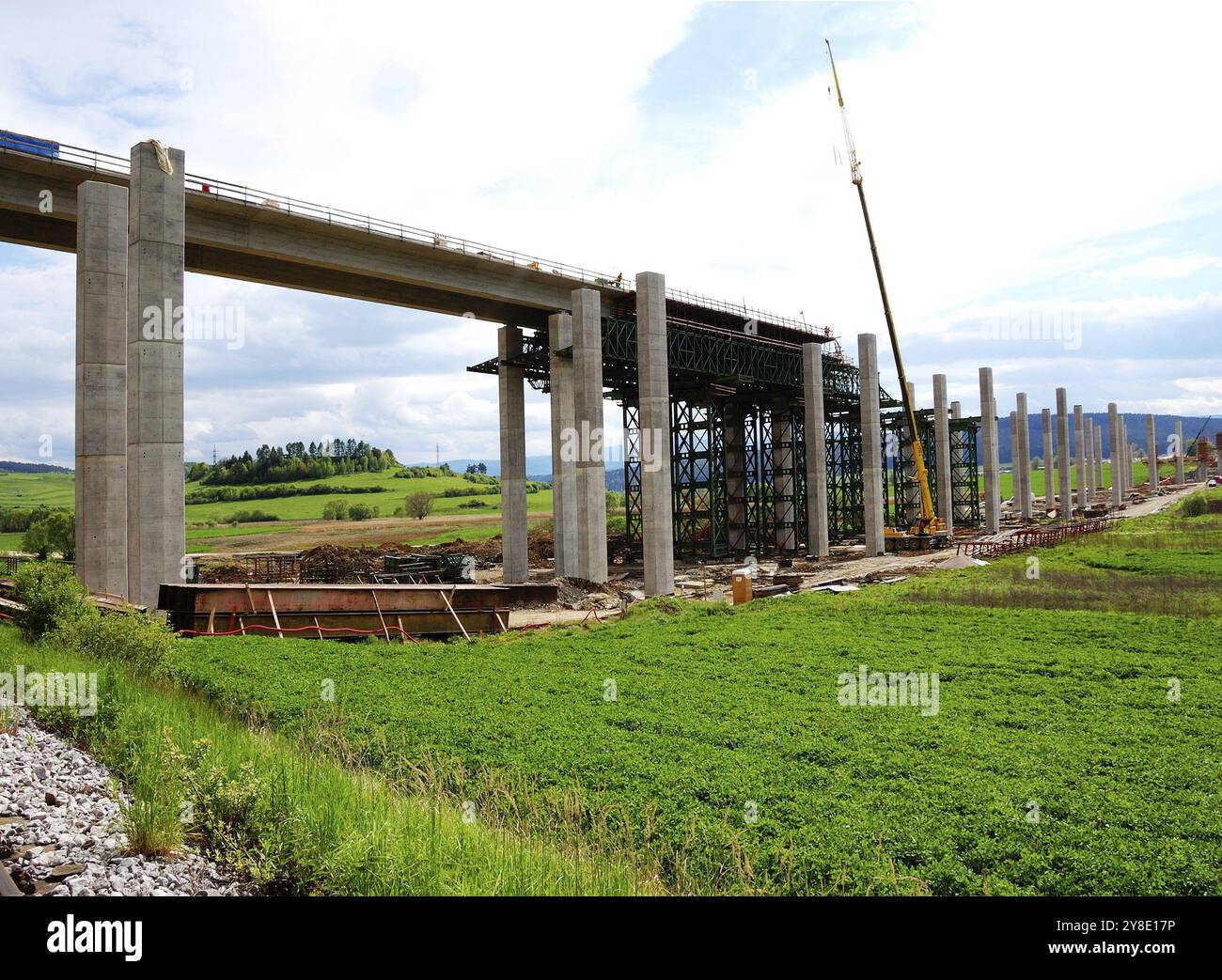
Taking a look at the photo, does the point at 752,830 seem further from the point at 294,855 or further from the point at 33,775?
the point at 33,775

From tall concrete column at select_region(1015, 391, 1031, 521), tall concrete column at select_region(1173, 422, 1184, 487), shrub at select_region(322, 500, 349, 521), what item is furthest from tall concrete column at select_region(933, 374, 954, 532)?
tall concrete column at select_region(1173, 422, 1184, 487)

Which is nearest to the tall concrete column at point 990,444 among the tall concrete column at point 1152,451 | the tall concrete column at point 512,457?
the tall concrete column at point 512,457

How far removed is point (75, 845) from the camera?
6.36 metres

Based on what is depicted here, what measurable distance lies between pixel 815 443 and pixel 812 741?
38641 mm

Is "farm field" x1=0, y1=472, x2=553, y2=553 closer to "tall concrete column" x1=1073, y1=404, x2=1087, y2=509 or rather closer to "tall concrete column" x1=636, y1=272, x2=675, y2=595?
"tall concrete column" x1=636, y1=272, x2=675, y2=595

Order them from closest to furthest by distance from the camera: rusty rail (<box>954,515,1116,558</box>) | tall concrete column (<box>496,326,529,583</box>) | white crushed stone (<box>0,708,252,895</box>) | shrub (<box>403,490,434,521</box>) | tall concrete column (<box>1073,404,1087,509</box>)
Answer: white crushed stone (<box>0,708,252,895</box>) → tall concrete column (<box>496,326,529,583</box>) → rusty rail (<box>954,515,1116,558</box>) → tall concrete column (<box>1073,404,1087,509</box>) → shrub (<box>403,490,434,521</box>)

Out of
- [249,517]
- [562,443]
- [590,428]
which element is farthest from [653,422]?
[249,517]

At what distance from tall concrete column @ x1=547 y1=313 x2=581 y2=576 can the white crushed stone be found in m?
29.0

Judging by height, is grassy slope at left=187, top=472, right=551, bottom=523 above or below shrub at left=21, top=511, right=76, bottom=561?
above

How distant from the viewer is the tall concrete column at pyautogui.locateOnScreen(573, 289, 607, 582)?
110ft

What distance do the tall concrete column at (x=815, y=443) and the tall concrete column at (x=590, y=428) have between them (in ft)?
59.0

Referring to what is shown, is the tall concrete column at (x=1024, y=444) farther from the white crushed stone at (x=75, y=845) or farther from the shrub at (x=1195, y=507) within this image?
the white crushed stone at (x=75, y=845)

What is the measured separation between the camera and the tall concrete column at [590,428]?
33469 millimetres

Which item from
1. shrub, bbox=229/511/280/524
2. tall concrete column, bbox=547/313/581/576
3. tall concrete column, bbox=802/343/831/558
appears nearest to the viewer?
tall concrete column, bbox=547/313/581/576
